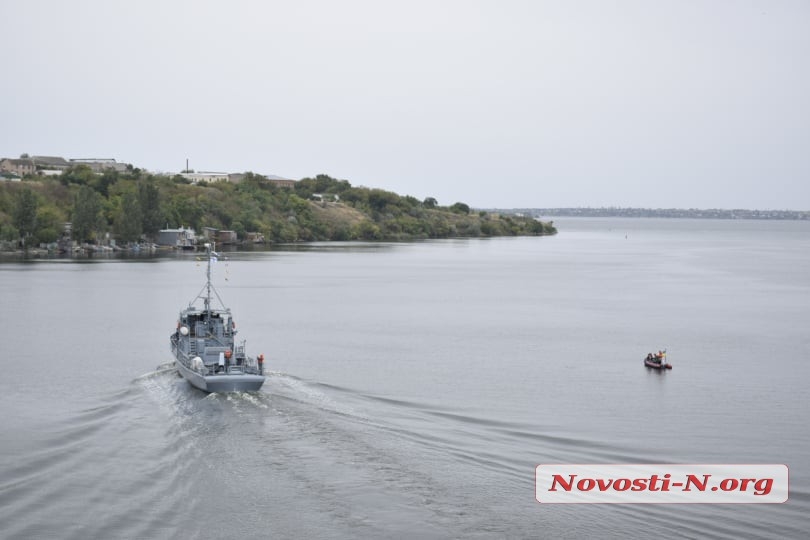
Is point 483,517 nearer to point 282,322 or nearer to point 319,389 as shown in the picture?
point 319,389

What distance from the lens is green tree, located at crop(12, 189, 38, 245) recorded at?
126 meters

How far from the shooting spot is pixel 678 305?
77.3 m

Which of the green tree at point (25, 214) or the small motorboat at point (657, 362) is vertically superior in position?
the green tree at point (25, 214)

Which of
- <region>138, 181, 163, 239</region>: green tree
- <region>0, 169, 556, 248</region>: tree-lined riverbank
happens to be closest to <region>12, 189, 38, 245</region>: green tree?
<region>0, 169, 556, 248</region>: tree-lined riverbank

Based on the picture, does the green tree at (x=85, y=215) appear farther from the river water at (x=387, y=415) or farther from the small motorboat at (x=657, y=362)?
the small motorboat at (x=657, y=362)

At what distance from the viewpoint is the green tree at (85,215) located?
135m

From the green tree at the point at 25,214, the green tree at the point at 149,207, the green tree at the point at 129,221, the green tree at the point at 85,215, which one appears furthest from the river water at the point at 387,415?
Answer: the green tree at the point at 149,207

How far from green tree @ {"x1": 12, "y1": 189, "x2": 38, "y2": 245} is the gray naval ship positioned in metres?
89.3

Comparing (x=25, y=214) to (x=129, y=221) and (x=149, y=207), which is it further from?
(x=149, y=207)

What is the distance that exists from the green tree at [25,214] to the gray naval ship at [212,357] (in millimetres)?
89285

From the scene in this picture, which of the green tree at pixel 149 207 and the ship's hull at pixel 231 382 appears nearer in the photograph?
the ship's hull at pixel 231 382

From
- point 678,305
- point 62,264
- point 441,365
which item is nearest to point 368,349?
point 441,365

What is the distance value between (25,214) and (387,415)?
4245 inches

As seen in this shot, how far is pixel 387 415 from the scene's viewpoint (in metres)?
35.1
